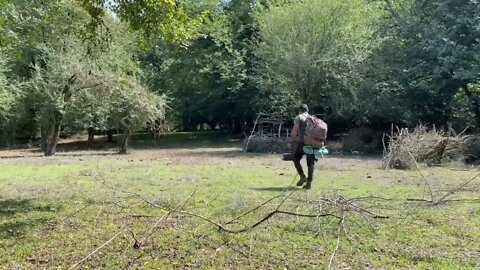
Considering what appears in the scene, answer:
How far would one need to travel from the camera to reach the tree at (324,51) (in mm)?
25297

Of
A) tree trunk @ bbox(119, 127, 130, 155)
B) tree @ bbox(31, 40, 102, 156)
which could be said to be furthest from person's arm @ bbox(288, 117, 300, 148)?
tree trunk @ bbox(119, 127, 130, 155)

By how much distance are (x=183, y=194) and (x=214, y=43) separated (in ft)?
92.0

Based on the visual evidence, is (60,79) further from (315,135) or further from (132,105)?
(315,135)

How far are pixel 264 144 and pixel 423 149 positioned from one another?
9.85 meters

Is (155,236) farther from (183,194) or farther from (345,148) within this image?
(345,148)

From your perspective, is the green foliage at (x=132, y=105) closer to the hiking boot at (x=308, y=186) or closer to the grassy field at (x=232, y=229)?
the grassy field at (x=232, y=229)

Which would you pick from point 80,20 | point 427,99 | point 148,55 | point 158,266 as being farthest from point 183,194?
point 148,55

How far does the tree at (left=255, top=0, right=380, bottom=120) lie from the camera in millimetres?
25297

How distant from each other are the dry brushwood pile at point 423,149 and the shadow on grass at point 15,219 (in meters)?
11.3

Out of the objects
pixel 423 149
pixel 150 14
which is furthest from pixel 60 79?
pixel 423 149

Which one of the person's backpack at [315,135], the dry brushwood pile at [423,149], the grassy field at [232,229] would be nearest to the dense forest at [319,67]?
the dry brushwood pile at [423,149]

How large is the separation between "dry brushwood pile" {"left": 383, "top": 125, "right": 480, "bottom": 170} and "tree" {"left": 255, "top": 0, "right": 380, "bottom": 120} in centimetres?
742

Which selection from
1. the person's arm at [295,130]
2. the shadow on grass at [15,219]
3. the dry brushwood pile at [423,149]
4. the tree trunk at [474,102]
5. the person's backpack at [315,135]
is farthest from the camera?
the tree trunk at [474,102]

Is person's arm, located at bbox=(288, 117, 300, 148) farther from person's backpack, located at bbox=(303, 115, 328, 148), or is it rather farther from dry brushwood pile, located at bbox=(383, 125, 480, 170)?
dry brushwood pile, located at bbox=(383, 125, 480, 170)
